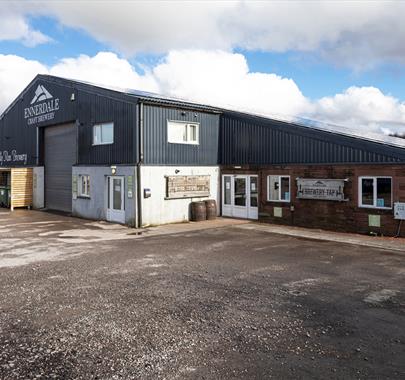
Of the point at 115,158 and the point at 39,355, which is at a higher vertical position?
the point at 115,158

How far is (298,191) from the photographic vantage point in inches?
675

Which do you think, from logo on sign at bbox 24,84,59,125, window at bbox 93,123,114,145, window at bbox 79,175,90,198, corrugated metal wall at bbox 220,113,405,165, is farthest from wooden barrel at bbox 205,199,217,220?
logo on sign at bbox 24,84,59,125

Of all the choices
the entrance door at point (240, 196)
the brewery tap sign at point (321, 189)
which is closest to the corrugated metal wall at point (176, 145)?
the entrance door at point (240, 196)

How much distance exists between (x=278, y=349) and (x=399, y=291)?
3927 mm

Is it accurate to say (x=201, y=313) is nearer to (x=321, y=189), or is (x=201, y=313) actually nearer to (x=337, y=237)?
(x=337, y=237)

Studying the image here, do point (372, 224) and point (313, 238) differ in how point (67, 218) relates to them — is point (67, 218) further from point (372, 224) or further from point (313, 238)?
point (372, 224)

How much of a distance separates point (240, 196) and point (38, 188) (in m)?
13.0

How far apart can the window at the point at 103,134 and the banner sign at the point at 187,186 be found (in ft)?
11.3

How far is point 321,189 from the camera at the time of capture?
16.4m

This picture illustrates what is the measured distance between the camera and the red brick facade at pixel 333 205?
47.6 ft

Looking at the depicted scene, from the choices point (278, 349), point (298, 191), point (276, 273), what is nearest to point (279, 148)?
point (298, 191)

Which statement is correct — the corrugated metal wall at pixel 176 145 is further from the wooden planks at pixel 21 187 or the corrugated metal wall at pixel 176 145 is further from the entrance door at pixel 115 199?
the wooden planks at pixel 21 187

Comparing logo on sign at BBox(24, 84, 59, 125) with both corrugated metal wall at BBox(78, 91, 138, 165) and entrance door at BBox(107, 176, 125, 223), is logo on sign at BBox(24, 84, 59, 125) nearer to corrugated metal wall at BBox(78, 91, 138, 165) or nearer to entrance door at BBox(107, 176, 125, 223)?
corrugated metal wall at BBox(78, 91, 138, 165)

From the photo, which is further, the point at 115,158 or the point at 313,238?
the point at 115,158
